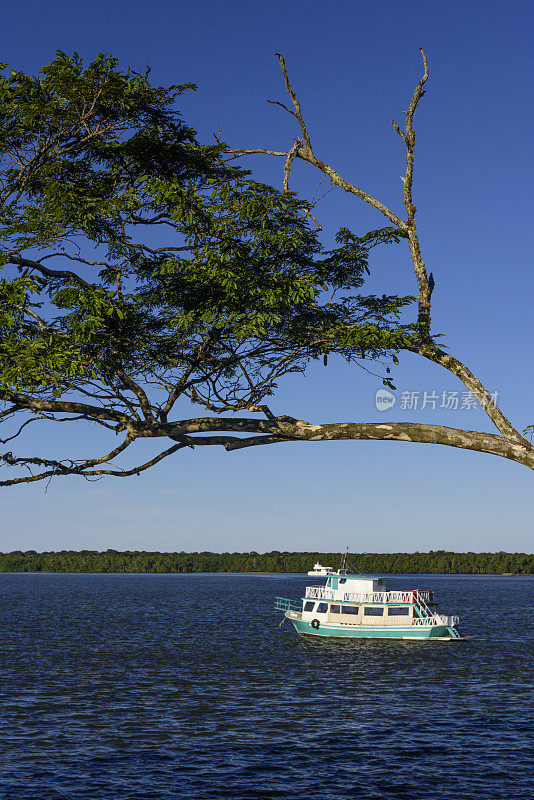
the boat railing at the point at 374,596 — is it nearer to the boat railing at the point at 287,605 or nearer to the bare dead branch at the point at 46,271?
the boat railing at the point at 287,605

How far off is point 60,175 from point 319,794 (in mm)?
18828

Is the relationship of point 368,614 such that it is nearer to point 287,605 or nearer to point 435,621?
point 435,621

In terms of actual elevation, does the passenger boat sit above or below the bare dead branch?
below

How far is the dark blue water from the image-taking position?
24.4 m

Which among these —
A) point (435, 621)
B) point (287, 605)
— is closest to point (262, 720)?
point (435, 621)

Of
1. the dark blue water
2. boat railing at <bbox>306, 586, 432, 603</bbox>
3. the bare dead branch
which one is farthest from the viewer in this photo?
boat railing at <bbox>306, 586, 432, 603</bbox>

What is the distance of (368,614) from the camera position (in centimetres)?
7081

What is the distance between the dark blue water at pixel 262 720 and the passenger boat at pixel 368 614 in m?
1.86

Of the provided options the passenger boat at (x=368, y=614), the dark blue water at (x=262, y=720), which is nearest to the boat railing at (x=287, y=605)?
the passenger boat at (x=368, y=614)

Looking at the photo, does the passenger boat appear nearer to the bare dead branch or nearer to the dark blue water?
the dark blue water

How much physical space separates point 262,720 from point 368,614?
38.8 metres

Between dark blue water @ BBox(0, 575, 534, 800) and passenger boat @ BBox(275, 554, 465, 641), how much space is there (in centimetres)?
186

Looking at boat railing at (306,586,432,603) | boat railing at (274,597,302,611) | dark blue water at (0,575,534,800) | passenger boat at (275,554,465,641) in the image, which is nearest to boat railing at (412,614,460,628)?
passenger boat at (275,554,465,641)

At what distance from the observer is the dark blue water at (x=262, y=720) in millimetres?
24438
